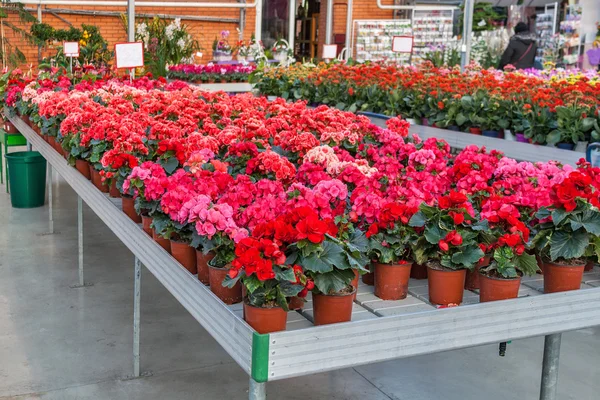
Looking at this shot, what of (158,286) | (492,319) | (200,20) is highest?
(200,20)

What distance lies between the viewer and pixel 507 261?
7.08 feet

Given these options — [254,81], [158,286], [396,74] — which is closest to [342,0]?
[254,81]

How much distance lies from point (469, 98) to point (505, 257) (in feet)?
12.6

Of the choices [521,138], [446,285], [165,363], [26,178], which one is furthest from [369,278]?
[26,178]

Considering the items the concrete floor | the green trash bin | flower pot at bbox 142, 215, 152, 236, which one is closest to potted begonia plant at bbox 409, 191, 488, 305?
flower pot at bbox 142, 215, 152, 236

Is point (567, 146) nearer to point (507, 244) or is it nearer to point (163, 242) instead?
point (507, 244)

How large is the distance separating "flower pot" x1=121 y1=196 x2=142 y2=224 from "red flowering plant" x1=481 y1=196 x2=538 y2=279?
4.69 feet

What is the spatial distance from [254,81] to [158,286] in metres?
5.06

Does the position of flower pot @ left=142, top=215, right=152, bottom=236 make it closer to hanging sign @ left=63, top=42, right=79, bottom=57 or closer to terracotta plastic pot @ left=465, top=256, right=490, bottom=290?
terracotta plastic pot @ left=465, top=256, right=490, bottom=290

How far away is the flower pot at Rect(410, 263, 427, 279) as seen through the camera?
7.82 feet

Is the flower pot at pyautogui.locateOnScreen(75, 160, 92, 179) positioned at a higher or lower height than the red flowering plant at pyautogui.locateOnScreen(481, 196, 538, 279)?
lower

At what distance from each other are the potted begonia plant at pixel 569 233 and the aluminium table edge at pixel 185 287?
99 cm

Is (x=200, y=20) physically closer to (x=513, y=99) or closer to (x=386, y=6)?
(x=386, y=6)

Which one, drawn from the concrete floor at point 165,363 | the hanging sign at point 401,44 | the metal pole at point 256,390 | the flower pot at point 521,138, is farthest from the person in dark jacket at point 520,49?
the metal pole at point 256,390
